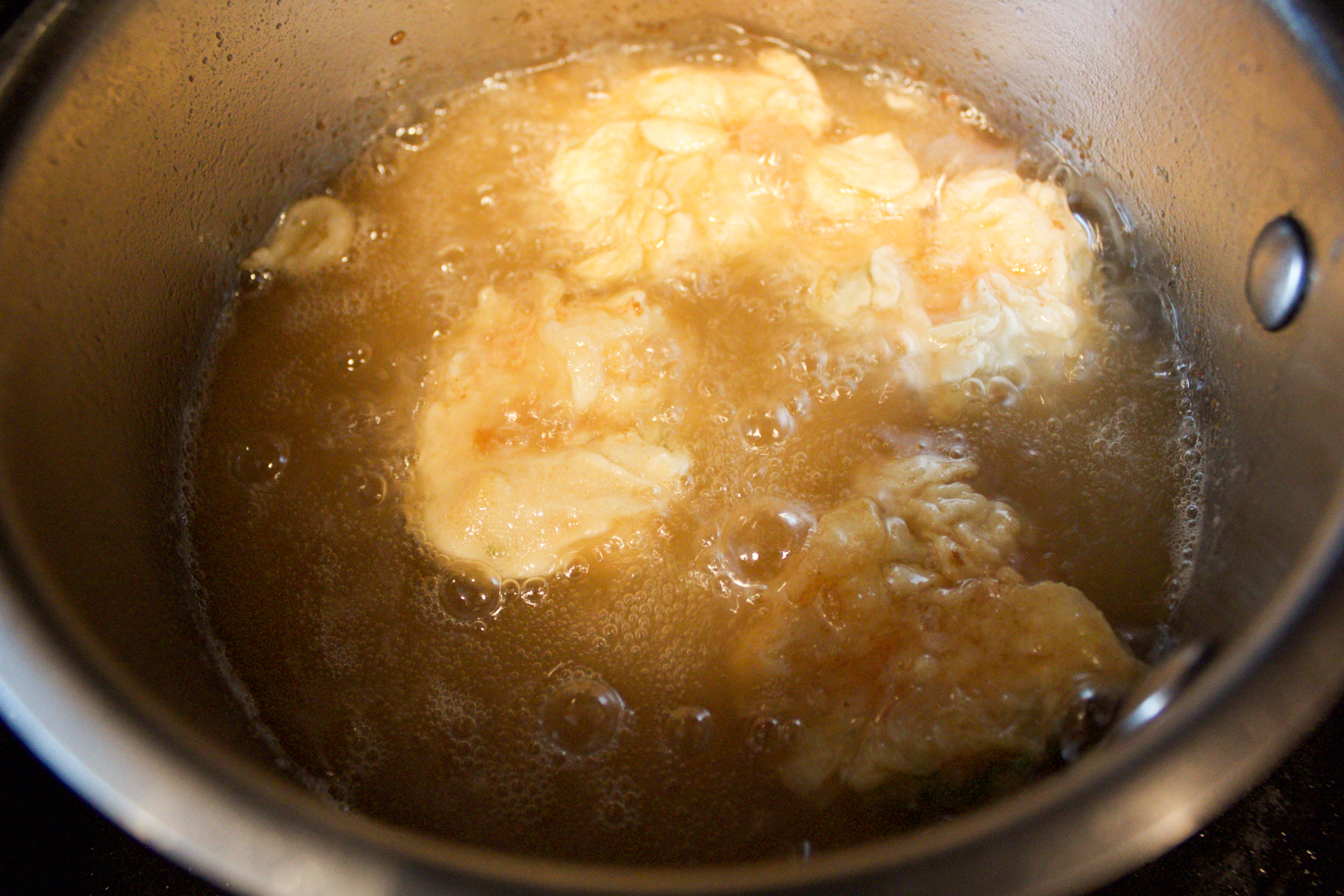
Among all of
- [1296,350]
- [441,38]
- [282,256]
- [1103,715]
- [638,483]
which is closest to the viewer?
[1103,715]

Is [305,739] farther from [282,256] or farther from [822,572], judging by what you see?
[282,256]

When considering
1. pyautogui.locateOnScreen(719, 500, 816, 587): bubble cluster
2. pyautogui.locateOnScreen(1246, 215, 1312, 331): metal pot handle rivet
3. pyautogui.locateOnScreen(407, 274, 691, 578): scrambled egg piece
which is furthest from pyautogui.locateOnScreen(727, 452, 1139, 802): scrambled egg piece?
pyautogui.locateOnScreen(1246, 215, 1312, 331): metal pot handle rivet

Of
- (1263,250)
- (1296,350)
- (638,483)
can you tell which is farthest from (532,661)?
(1263,250)

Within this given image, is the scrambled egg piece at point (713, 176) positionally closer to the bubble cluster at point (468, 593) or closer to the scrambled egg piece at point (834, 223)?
the scrambled egg piece at point (834, 223)

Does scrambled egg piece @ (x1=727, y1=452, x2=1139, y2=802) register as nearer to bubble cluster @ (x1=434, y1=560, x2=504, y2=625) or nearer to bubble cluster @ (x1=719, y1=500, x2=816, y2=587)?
bubble cluster @ (x1=719, y1=500, x2=816, y2=587)

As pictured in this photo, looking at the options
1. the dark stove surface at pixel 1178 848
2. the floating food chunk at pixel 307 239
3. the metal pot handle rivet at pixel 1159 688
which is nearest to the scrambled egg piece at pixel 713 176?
the floating food chunk at pixel 307 239
